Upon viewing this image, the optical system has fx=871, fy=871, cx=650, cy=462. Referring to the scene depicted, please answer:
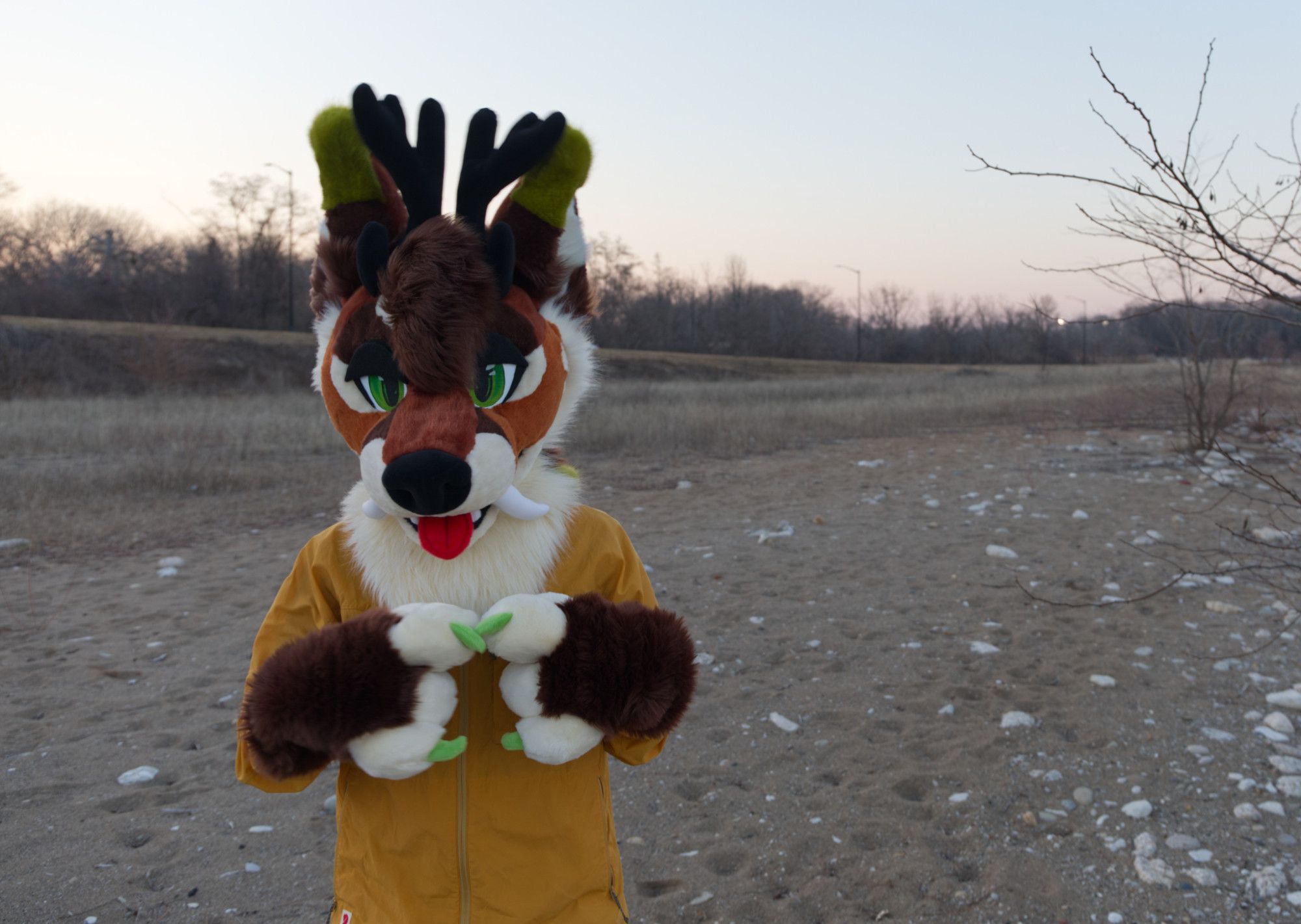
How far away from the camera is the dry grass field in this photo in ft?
9.74

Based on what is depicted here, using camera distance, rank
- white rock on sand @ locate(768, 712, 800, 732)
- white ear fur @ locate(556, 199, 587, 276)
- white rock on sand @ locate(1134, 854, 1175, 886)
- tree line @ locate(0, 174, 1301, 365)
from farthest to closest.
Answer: tree line @ locate(0, 174, 1301, 365) < white rock on sand @ locate(768, 712, 800, 732) < white rock on sand @ locate(1134, 854, 1175, 886) < white ear fur @ locate(556, 199, 587, 276)

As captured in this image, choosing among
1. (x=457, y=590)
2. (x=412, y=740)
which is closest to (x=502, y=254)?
(x=457, y=590)

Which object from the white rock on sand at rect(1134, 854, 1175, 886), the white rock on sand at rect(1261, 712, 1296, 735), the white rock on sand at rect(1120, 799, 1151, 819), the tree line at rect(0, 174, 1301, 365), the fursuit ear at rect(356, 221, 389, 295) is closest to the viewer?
the fursuit ear at rect(356, 221, 389, 295)

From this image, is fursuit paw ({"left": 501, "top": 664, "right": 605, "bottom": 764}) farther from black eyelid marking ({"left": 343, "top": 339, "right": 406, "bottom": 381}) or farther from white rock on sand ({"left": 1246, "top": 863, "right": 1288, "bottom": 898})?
white rock on sand ({"left": 1246, "top": 863, "right": 1288, "bottom": 898})

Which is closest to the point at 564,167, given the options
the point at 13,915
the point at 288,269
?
the point at 13,915

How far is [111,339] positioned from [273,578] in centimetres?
2517

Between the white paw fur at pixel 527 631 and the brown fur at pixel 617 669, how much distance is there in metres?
0.02

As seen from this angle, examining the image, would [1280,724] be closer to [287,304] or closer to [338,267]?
[338,267]

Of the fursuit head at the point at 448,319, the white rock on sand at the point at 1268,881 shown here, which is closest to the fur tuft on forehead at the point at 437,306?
the fursuit head at the point at 448,319

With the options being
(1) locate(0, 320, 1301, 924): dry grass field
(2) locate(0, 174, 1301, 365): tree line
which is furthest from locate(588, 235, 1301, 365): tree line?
(1) locate(0, 320, 1301, 924): dry grass field

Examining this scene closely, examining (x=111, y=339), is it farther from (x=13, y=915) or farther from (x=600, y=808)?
(x=600, y=808)

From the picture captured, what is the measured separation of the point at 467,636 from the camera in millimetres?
1431

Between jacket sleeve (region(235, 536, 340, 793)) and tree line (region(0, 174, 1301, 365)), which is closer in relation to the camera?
jacket sleeve (region(235, 536, 340, 793))

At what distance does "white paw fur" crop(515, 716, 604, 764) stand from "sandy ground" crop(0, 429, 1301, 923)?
1680 mm
